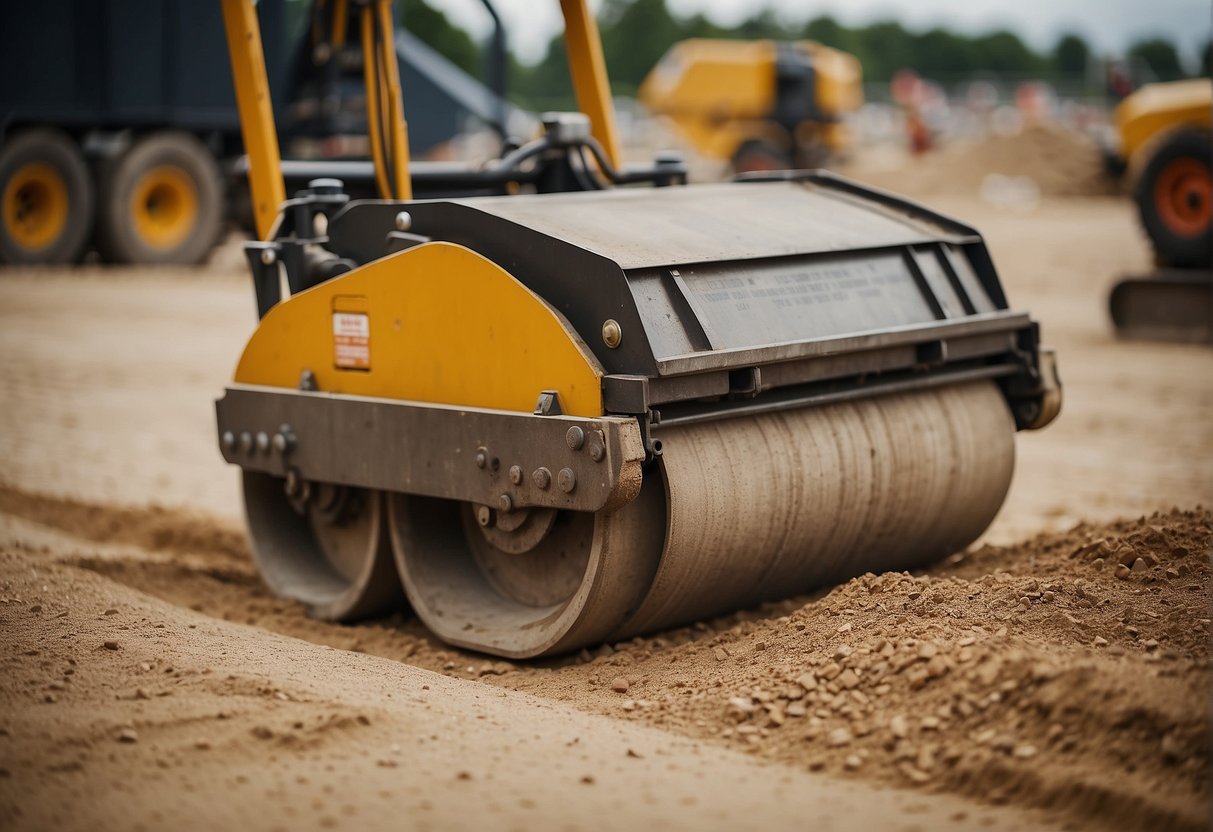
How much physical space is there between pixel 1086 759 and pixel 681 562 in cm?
155

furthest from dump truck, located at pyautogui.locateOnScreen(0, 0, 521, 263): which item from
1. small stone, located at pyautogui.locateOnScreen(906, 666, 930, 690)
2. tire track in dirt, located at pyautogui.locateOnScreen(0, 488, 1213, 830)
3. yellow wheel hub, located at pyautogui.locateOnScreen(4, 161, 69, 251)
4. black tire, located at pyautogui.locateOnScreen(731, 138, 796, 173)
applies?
small stone, located at pyautogui.locateOnScreen(906, 666, 930, 690)

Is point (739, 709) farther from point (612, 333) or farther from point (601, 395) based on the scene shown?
point (612, 333)

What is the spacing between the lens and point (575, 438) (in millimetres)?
4418

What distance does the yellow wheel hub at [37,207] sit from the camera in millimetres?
15914

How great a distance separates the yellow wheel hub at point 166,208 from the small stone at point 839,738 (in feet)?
47.5

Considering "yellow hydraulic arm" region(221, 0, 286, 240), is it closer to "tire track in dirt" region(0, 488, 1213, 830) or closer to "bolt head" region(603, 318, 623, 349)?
"tire track in dirt" region(0, 488, 1213, 830)

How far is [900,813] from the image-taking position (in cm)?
328

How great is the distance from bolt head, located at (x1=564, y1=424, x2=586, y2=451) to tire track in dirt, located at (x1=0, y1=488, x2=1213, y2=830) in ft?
2.28

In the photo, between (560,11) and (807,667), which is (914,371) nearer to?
(807,667)

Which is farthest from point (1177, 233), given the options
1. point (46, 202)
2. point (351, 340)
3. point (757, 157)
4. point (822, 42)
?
point (822, 42)

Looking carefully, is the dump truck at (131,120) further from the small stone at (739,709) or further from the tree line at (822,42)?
the tree line at (822,42)

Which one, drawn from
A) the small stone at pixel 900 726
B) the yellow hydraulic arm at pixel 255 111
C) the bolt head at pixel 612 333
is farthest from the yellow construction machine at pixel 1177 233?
the small stone at pixel 900 726

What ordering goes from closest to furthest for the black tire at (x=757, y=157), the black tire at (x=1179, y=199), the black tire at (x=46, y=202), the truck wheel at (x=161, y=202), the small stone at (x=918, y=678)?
the small stone at (x=918, y=678) < the black tire at (x=1179, y=199) < the black tire at (x=46, y=202) < the truck wheel at (x=161, y=202) < the black tire at (x=757, y=157)

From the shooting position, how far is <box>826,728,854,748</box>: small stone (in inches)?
145
